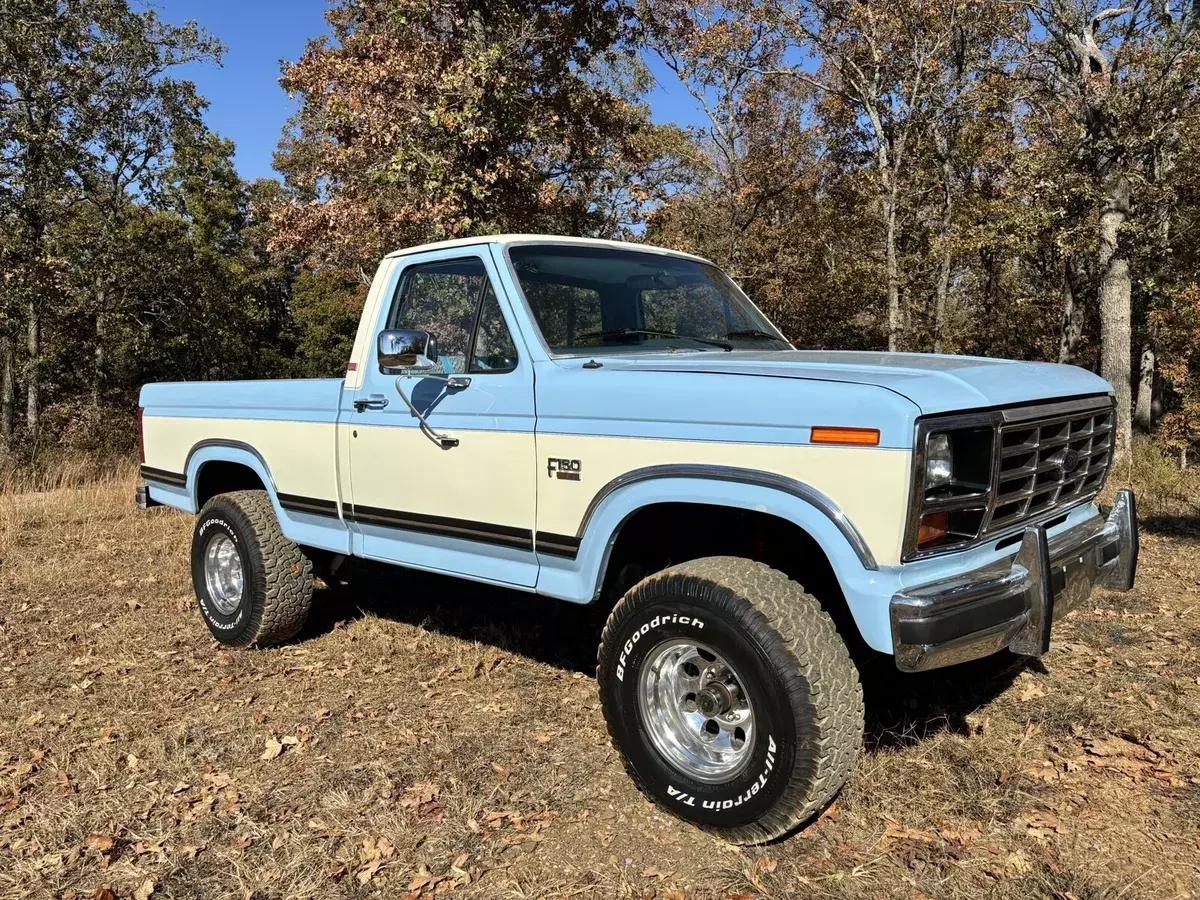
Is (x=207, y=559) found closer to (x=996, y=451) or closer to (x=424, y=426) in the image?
(x=424, y=426)

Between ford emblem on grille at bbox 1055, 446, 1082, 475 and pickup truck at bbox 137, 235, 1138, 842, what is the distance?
0.11 feet

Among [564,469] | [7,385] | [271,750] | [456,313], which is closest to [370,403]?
[456,313]

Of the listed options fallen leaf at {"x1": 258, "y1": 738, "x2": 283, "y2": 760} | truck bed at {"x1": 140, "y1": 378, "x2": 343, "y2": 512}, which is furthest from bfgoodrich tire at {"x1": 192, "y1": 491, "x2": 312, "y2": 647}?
fallen leaf at {"x1": 258, "y1": 738, "x2": 283, "y2": 760}

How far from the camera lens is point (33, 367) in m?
18.9

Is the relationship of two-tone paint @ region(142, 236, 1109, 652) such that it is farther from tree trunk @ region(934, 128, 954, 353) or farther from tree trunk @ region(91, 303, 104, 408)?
tree trunk @ region(934, 128, 954, 353)

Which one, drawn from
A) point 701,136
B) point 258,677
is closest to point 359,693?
point 258,677

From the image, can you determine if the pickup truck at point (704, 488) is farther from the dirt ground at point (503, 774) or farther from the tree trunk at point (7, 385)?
the tree trunk at point (7, 385)

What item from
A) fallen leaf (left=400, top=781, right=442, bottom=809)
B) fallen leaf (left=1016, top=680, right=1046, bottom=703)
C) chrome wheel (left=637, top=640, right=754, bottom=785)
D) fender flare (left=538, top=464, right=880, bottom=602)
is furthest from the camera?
fallen leaf (left=1016, top=680, right=1046, bottom=703)

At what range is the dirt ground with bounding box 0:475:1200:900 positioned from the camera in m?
2.83

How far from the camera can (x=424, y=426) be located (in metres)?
3.84

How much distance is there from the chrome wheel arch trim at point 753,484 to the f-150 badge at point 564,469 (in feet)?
0.44

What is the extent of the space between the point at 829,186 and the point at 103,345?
19.6m

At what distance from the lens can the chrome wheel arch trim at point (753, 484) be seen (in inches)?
102

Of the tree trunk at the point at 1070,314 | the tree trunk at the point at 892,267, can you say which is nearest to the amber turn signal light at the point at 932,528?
the tree trunk at the point at 892,267
